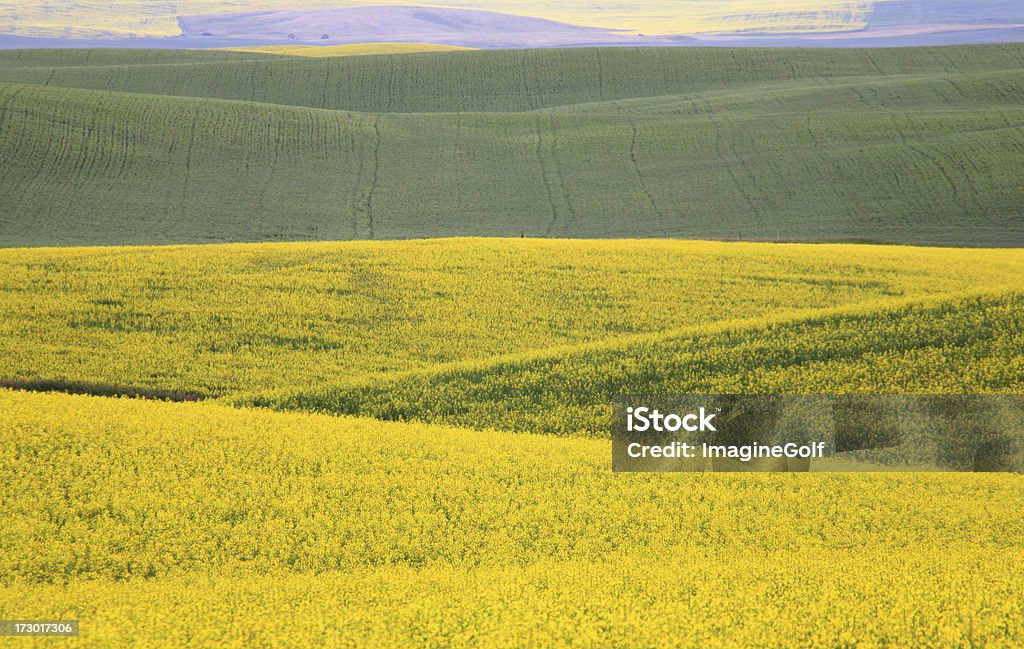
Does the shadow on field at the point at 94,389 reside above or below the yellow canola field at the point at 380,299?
below

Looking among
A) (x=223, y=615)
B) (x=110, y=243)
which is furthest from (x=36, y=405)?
(x=110, y=243)

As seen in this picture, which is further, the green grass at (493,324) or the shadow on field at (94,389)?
the green grass at (493,324)

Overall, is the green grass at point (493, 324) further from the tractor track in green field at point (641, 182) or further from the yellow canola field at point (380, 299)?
the tractor track in green field at point (641, 182)

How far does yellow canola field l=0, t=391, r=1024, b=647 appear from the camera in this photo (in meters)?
7.54

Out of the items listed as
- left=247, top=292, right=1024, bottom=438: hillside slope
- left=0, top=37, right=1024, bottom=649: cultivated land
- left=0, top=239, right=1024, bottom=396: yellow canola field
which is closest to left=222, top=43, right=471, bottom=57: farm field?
left=0, top=37, right=1024, bottom=649: cultivated land

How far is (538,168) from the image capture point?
181 feet

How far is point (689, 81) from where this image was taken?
83.5 meters

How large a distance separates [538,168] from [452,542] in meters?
46.2

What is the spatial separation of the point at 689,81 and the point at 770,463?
7424cm

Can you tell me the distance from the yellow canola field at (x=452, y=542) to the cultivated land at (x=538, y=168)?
2987 cm

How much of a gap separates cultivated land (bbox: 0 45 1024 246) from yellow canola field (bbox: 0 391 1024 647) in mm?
29875

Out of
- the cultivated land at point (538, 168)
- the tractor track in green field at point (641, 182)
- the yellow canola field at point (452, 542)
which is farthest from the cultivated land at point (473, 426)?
the tractor track in green field at point (641, 182)

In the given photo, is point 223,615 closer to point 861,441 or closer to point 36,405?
point 36,405

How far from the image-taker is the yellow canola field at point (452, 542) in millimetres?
7539
